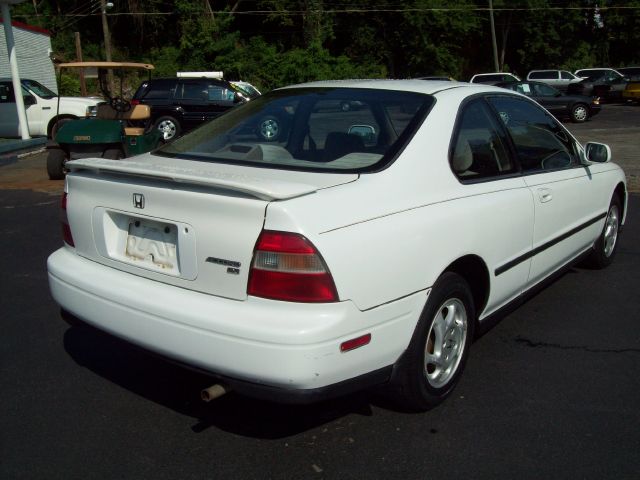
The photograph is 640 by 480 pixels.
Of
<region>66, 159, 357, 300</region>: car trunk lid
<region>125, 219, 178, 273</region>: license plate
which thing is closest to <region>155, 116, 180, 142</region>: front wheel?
<region>66, 159, 357, 300</region>: car trunk lid

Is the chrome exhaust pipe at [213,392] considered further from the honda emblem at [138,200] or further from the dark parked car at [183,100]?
the dark parked car at [183,100]

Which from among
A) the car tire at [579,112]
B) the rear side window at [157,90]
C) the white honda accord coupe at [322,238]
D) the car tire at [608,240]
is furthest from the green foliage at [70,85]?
the white honda accord coupe at [322,238]

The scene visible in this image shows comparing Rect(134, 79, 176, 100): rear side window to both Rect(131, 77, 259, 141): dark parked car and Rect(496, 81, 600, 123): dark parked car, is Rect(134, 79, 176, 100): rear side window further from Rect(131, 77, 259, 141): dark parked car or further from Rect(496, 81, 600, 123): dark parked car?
Rect(496, 81, 600, 123): dark parked car

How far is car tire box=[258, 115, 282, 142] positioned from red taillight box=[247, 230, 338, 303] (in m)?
1.29

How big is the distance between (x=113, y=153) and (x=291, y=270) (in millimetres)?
8054

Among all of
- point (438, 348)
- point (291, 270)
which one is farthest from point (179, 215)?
point (438, 348)

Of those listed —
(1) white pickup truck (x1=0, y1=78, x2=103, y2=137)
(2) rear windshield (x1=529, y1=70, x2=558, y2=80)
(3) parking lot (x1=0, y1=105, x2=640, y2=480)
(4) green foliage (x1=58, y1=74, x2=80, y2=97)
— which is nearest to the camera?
(3) parking lot (x1=0, y1=105, x2=640, y2=480)

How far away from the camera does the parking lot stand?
275 centimetres

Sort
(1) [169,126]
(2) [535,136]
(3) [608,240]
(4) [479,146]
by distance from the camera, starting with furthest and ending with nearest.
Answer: (1) [169,126] → (3) [608,240] → (2) [535,136] → (4) [479,146]

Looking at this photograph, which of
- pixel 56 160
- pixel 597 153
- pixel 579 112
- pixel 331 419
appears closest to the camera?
pixel 331 419

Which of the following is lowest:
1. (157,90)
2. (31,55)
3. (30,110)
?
(30,110)

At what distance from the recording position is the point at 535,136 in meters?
4.23

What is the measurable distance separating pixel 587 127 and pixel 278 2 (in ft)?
94.2

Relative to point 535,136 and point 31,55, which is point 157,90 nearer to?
point 31,55
